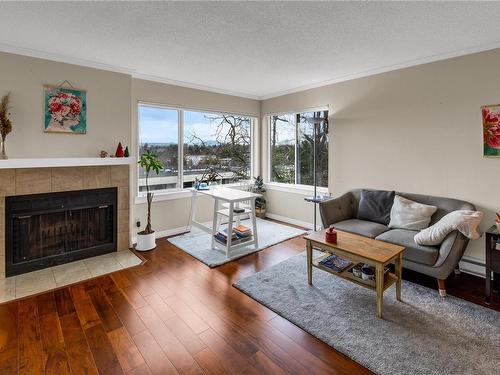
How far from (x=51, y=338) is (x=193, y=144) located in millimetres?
3375

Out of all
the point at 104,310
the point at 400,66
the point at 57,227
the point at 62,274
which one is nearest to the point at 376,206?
the point at 400,66

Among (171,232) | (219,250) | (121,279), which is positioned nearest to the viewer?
(121,279)

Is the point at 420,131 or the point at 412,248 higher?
the point at 420,131

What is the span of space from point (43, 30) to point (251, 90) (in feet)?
10.3

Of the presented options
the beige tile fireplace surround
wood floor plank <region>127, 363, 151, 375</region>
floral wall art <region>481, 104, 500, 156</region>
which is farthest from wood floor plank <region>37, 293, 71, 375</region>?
floral wall art <region>481, 104, 500, 156</region>

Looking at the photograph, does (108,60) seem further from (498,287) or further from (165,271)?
(498,287)

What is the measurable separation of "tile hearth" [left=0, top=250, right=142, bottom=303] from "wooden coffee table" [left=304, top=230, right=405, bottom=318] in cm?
229

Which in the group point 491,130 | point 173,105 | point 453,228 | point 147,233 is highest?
point 173,105

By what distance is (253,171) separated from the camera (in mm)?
5746

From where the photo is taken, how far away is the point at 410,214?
3.15m

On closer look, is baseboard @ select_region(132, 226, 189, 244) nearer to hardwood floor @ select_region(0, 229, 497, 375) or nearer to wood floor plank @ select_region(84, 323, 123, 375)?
hardwood floor @ select_region(0, 229, 497, 375)

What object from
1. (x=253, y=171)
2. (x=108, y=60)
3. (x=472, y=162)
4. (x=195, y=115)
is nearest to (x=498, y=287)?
(x=472, y=162)

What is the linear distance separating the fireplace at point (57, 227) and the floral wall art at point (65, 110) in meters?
0.79

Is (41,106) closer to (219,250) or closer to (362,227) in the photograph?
(219,250)
